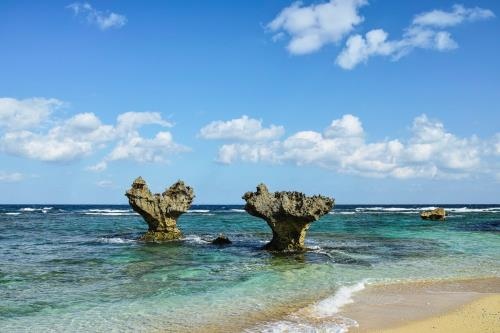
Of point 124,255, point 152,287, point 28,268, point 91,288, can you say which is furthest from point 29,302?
point 124,255

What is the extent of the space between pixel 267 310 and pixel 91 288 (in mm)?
6995

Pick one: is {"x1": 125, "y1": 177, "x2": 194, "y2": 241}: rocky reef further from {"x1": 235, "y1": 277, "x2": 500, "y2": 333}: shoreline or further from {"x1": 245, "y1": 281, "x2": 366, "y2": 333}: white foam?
{"x1": 245, "y1": 281, "x2": 366, "y2": 333}: white foam

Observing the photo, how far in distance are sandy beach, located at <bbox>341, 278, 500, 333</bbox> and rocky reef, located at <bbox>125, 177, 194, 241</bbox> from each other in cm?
1977

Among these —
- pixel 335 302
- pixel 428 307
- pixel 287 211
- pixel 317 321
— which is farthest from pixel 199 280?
pixel 287 211

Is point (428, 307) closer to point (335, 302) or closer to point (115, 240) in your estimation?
point (335, 302)

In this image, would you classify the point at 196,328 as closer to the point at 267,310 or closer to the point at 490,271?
the point at 267,310

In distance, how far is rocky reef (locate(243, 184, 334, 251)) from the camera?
29312 millimetres

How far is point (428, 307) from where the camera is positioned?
51.6 feet

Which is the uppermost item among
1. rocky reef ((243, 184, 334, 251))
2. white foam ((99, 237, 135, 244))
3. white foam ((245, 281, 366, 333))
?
rocky reef ((243, 184, 334, 251))

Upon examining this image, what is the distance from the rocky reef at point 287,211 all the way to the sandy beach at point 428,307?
10.0 meters

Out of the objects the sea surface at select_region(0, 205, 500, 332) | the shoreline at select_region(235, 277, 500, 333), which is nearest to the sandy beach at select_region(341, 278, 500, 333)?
the shoreline at select_region(235, 277, 500, 333)

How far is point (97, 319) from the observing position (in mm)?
14086

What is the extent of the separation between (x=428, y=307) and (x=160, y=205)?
76.2ft

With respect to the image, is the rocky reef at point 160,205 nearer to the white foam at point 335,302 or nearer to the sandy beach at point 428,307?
the white foam at point 335,302
